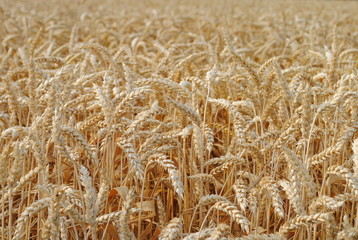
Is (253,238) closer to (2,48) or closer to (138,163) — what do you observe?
(138,163)

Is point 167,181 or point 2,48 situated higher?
point 2,48

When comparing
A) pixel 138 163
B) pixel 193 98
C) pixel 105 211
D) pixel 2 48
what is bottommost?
pixel 105 211

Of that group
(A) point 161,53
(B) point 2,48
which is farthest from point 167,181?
(B) point 2,48

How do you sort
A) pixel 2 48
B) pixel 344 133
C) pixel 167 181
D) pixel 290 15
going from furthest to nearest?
pixel 290 15
pixel 2 48
pixel 167 181
pixel 344 133

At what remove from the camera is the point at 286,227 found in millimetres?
1322

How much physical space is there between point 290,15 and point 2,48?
6.74m

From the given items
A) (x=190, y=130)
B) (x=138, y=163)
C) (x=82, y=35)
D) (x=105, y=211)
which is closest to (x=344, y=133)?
(x=190, y=130)

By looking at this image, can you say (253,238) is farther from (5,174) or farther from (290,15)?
(290,15)

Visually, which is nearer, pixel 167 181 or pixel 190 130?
pixel 190 130

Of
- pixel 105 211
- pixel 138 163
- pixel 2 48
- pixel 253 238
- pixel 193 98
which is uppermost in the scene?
pixel 2 48

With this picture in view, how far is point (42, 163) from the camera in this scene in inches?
53.8

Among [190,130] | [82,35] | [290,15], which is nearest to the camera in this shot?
[190,130]

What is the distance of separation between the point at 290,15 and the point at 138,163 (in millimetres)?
8583

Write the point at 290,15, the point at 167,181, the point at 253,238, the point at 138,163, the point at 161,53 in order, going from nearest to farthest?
the point at 253,238 < the point at 138,163 < the point at 167,181 < the point at 161,53 < the point at 290,15
